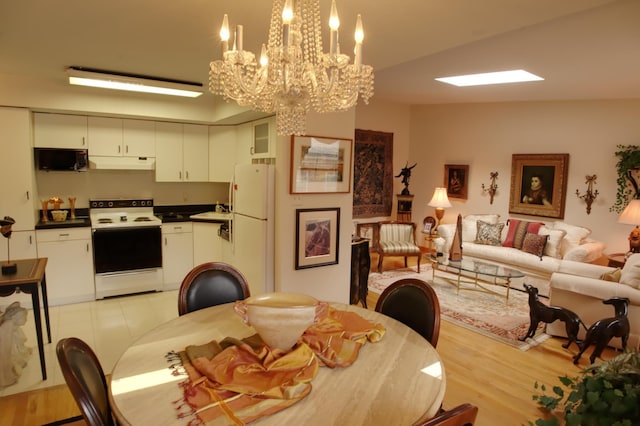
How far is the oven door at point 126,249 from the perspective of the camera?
172 inches

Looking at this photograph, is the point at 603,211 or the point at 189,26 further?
the point at 603,211

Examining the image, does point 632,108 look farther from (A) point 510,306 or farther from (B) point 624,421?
(B) point 624,421

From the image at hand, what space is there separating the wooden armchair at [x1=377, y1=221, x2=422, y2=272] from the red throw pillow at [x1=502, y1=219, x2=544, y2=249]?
52.0 inches

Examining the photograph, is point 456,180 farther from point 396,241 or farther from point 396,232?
point 396,241

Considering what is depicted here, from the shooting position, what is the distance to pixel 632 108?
16.0ft

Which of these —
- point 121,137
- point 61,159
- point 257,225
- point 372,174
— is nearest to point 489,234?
point 372,174

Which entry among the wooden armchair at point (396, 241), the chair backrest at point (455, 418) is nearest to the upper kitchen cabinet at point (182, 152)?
the wooden armchair at point (396, 241)

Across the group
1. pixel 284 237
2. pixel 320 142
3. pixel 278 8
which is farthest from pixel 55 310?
pixel 278 8

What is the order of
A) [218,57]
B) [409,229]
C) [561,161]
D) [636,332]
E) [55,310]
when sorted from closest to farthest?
[218,57] < [636,332] < [55,310] < [561,161] < [409,229]

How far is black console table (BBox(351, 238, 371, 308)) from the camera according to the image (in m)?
4.04

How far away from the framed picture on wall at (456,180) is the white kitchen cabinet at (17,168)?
6125mm

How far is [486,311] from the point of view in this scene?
4352mm

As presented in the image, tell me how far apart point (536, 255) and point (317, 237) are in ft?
11.2

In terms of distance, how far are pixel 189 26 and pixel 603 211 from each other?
5.55 meters
